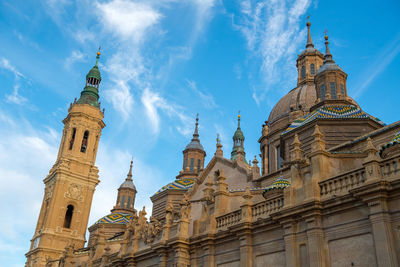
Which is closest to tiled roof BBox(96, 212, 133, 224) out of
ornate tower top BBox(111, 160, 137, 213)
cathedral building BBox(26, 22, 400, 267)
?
ornate tower top BBox(111, 160, 137, 213)

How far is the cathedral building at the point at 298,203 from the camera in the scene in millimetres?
13000

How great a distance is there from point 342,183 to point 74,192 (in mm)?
42838

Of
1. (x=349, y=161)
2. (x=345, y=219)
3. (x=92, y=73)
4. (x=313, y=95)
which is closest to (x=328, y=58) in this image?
(x=313, y=95)

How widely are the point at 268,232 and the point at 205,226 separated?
448cm

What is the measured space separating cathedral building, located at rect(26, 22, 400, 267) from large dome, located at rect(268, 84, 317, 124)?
0.46 feet

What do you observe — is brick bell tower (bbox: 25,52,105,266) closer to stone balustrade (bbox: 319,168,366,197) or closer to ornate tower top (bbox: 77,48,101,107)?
ornate tower top (bbox: 77,48,101,107)

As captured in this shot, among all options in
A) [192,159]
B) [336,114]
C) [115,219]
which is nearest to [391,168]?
[336,114]

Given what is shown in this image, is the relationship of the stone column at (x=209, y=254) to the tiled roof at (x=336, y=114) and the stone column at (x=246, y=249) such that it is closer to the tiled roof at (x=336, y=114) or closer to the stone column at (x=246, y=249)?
the stone column at (x=246, y=249)

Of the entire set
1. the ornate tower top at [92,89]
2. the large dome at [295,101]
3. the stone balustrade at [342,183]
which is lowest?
the stone balustrade at [342,183]

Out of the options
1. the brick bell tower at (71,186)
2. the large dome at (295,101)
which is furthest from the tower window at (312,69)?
the brick bell tower at (71,186)

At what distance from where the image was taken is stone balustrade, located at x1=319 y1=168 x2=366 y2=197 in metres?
13.5

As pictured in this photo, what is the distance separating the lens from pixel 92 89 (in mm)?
58906

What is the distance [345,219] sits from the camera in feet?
45.0

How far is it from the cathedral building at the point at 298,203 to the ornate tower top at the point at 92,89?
64.7 ft
